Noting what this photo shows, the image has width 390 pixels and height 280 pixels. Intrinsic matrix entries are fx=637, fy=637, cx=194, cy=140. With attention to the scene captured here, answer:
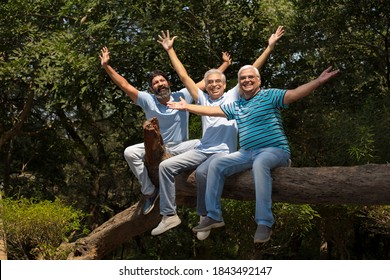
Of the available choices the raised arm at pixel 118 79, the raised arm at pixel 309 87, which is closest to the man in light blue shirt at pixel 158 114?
the raised arm at pixel 118 79

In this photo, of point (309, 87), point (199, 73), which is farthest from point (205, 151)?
point (199, 73)

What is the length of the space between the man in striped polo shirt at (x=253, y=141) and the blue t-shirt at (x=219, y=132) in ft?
0.72

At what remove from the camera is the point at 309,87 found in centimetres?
550

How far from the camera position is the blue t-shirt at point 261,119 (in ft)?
19.7

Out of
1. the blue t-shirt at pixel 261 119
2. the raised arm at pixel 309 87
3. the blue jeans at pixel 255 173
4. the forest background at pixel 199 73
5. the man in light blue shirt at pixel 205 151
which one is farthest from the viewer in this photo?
the forest background at pixel 199 73

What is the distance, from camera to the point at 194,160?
641cm

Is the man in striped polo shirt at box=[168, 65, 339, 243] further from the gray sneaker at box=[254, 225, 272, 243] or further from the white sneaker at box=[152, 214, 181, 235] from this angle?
the white sneaker at box=[152, 214, 181, 235]

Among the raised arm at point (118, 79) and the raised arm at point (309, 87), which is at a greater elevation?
the raised arm at point (118, 79)

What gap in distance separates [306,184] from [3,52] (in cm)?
1245

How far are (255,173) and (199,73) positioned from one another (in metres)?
9.24

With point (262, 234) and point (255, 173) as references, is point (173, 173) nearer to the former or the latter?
point (255, 173)

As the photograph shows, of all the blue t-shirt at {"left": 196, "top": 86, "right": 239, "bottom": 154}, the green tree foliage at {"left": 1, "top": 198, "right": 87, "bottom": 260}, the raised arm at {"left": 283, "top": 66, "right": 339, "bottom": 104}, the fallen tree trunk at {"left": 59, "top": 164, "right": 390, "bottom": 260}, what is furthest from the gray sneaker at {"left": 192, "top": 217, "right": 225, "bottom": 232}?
the green tree foliage at {"left": 1, "top": 198, "right": 87, "bottom": 260}

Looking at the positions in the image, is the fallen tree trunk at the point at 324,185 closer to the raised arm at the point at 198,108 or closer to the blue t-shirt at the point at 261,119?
the blue t-shirt at the point at 261,119

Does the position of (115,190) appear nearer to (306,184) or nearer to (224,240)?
(224,240)
